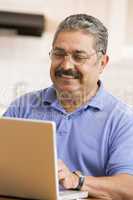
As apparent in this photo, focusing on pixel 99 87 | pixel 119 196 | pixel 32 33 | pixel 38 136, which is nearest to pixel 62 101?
pixel 99 87

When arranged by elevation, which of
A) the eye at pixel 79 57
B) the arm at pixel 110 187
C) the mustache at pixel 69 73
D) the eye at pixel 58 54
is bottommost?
the arm at pixel 110 187

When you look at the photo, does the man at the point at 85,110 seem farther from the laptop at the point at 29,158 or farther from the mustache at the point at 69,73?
the laptop at the point at 29,158

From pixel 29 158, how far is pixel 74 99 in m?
0.64

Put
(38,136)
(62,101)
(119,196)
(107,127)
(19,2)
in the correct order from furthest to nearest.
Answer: (19,2) → (62,101) → (107,127) → (119,196) → (38,136)

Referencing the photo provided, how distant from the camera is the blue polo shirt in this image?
171cm

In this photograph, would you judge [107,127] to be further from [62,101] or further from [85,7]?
[85,7]

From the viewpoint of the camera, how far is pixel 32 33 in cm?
289

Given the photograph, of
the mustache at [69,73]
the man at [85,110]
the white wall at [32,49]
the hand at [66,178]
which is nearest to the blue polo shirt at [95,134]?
the man at [85,110]

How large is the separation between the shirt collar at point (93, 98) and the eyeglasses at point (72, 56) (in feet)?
0.48

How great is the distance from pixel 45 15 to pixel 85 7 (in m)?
0.26

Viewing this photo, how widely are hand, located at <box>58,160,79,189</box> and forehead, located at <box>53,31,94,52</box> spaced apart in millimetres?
506

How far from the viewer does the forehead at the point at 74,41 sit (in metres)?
1.80

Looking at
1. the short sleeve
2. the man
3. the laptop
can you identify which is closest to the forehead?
the man

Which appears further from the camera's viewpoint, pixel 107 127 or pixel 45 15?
pixel 45 15
